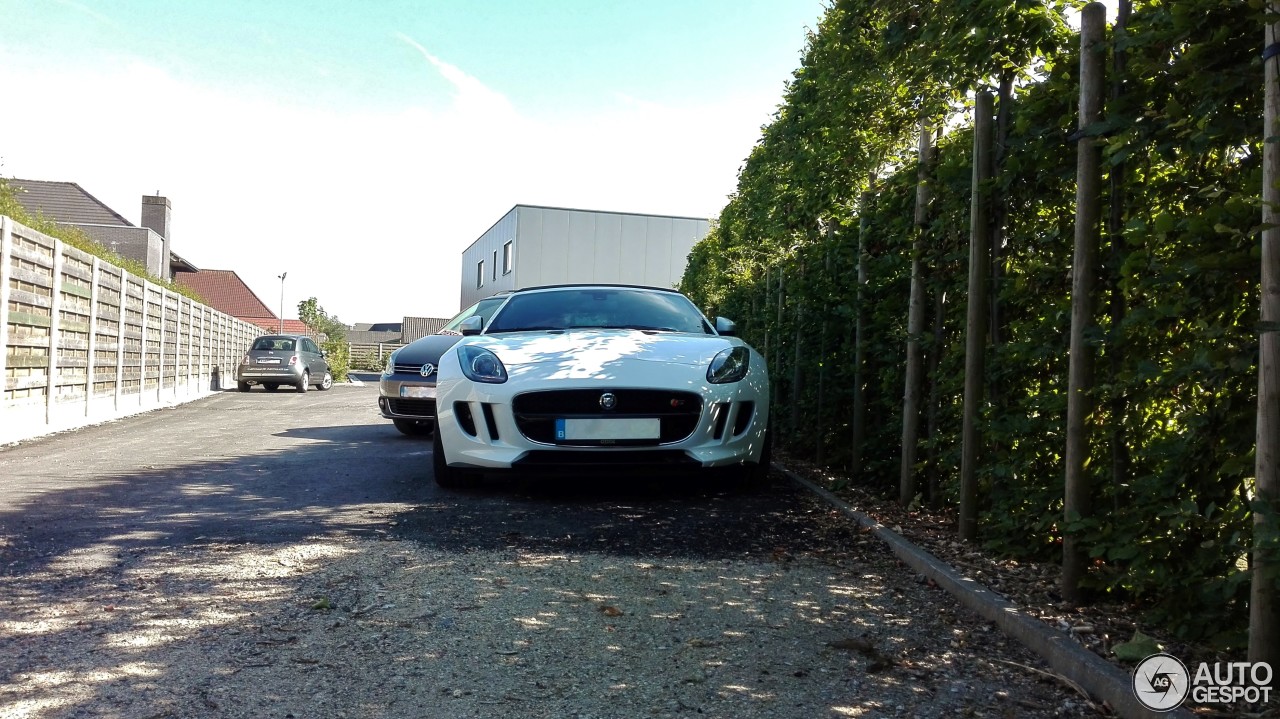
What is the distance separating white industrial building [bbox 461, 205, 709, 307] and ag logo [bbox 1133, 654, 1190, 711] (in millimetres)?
33922

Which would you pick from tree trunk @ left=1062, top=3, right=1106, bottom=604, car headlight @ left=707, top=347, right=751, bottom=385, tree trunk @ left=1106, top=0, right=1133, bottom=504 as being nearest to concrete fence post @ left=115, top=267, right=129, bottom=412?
car headlight @ left=707, top=347, right=751, bottom=385

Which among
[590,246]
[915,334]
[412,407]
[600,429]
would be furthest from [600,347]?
[590,246]

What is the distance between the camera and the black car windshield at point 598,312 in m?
7.06

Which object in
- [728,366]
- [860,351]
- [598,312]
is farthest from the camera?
[598,312]

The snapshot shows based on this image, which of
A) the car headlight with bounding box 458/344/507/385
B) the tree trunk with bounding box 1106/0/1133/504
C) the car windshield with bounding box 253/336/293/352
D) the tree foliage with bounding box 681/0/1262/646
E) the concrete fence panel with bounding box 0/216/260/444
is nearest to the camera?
the tree foliage with bounding box 681/0/1262/646

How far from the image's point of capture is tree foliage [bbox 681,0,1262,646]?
8.90 ft

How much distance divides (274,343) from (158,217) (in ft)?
97.5

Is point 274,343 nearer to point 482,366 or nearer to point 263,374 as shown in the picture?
point 263,374

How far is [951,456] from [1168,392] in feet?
6.14

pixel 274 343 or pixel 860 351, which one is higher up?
pixel 274 343

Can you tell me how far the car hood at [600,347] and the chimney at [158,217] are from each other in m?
49.0

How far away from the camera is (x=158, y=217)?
4962 cm

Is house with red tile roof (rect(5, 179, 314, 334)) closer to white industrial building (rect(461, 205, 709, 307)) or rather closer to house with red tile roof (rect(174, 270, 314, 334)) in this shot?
house with red tile roof (rect(174, 270, 314, 334))

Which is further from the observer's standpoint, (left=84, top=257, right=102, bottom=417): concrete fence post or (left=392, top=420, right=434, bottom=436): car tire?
(left=84, top=257, right=102, bottom=417): concrete fence post
